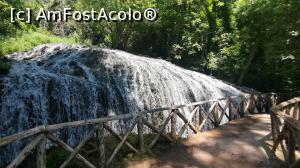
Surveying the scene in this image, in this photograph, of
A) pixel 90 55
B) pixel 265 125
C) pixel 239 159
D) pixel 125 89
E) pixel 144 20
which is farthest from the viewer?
pixel 144 20

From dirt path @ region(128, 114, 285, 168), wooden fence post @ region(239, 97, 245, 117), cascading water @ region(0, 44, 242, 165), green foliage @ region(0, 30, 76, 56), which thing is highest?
green foliage @ region(0, 30, 76, 56)

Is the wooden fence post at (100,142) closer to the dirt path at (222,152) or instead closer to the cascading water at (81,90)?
the dirt path at (222,152)

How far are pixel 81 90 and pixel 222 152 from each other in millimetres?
5459

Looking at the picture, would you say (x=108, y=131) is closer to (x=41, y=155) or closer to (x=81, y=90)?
(x=41, y=155)

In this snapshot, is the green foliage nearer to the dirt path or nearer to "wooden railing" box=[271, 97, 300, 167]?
the dirt path

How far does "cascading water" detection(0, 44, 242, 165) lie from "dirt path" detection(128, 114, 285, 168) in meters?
3.14

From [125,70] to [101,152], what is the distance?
7477 millimetres

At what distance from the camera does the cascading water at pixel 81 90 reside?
923 cm

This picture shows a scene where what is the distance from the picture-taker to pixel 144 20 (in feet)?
98.3

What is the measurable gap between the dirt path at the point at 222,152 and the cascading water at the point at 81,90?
314 centimetres

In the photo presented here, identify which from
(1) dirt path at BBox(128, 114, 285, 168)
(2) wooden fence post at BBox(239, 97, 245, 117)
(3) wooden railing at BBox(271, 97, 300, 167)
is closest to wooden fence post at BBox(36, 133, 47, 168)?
(1) dirt path at BBox(128, 114, 285, 168)

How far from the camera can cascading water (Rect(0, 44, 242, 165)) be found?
9.23 m

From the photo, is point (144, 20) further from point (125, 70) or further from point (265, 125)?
point (265, 125)

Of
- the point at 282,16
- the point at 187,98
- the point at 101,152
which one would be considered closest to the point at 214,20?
the point at 282,16
